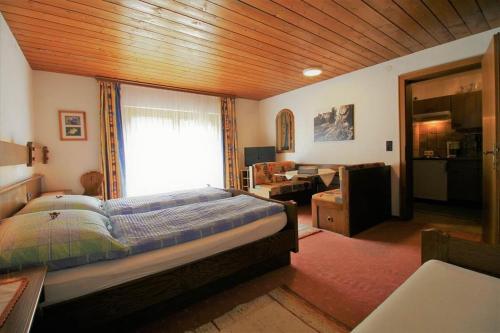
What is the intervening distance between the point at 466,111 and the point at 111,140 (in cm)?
626

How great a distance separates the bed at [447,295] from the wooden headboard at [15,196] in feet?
7.83

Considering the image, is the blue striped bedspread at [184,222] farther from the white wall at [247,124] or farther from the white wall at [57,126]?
the white wall at [247,124]

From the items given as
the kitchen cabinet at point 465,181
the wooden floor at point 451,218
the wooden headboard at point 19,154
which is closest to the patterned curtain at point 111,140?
the wooden headboard at point 19,154

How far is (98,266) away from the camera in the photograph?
1.33 m

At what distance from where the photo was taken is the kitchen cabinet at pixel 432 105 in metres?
4.47

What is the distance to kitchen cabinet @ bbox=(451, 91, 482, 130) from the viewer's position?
161 inches

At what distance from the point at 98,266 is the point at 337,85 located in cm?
418

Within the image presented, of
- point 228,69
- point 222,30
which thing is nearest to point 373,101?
point 228,69

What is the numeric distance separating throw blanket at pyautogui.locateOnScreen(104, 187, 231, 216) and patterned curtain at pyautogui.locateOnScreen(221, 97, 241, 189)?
2.05 m

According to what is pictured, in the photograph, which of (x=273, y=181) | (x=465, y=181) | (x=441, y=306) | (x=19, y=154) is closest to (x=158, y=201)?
(x=19, y=154)

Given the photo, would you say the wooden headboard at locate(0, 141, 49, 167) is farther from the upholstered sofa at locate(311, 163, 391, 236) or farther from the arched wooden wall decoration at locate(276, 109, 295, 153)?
the arched wooden wall decoration at locate(276, 109, 295, 153)

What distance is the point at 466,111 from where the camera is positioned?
4238mm

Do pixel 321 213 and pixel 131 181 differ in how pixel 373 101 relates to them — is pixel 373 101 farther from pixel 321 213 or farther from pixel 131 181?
pixel 131 181

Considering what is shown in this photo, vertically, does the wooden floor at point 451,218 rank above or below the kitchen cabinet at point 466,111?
below
